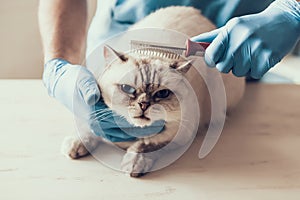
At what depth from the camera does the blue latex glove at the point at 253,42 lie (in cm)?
78

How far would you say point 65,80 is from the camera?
0.89 meters

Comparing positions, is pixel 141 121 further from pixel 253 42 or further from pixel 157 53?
pixel 253 42

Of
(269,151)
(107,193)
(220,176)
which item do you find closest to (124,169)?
(107,193)

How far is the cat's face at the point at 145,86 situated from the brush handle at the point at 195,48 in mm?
22

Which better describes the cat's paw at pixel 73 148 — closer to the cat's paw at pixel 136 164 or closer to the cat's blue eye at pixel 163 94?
the cat's paw at pixel 136 164

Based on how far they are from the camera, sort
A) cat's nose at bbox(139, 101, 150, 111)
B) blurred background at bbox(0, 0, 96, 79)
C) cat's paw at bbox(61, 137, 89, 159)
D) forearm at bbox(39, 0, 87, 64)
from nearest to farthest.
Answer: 1. cat's nose at bbox(139, 101, 150, 111)
2. cat's paw at bbox(61, 137, 89, 159)
3. forearm at bbox(39, 0, 87, 64)
4. blurred background at bbox(0, 0, 96, 79)

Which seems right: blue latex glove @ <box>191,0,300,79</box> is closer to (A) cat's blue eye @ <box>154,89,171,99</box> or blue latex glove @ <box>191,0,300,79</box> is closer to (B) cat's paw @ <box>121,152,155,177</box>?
(A) cat's blue eye @ <box>154,89,171,99</box>

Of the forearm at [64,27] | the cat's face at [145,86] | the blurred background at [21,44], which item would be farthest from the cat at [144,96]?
the blurred background at [21,44]

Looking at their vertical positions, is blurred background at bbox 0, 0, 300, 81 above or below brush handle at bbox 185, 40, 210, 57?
below

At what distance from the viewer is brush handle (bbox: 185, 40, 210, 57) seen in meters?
0.76

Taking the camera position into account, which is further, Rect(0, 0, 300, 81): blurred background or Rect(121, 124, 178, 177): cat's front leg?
Rect(0, 0, 300, 81): blurred background

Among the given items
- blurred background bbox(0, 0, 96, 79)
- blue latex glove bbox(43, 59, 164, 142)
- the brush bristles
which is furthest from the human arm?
blurred background bbox(0, 0, 96, 79)

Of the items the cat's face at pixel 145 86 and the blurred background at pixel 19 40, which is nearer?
the cat's face at pixel 145 86

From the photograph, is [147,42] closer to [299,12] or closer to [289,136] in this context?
[299,12]
